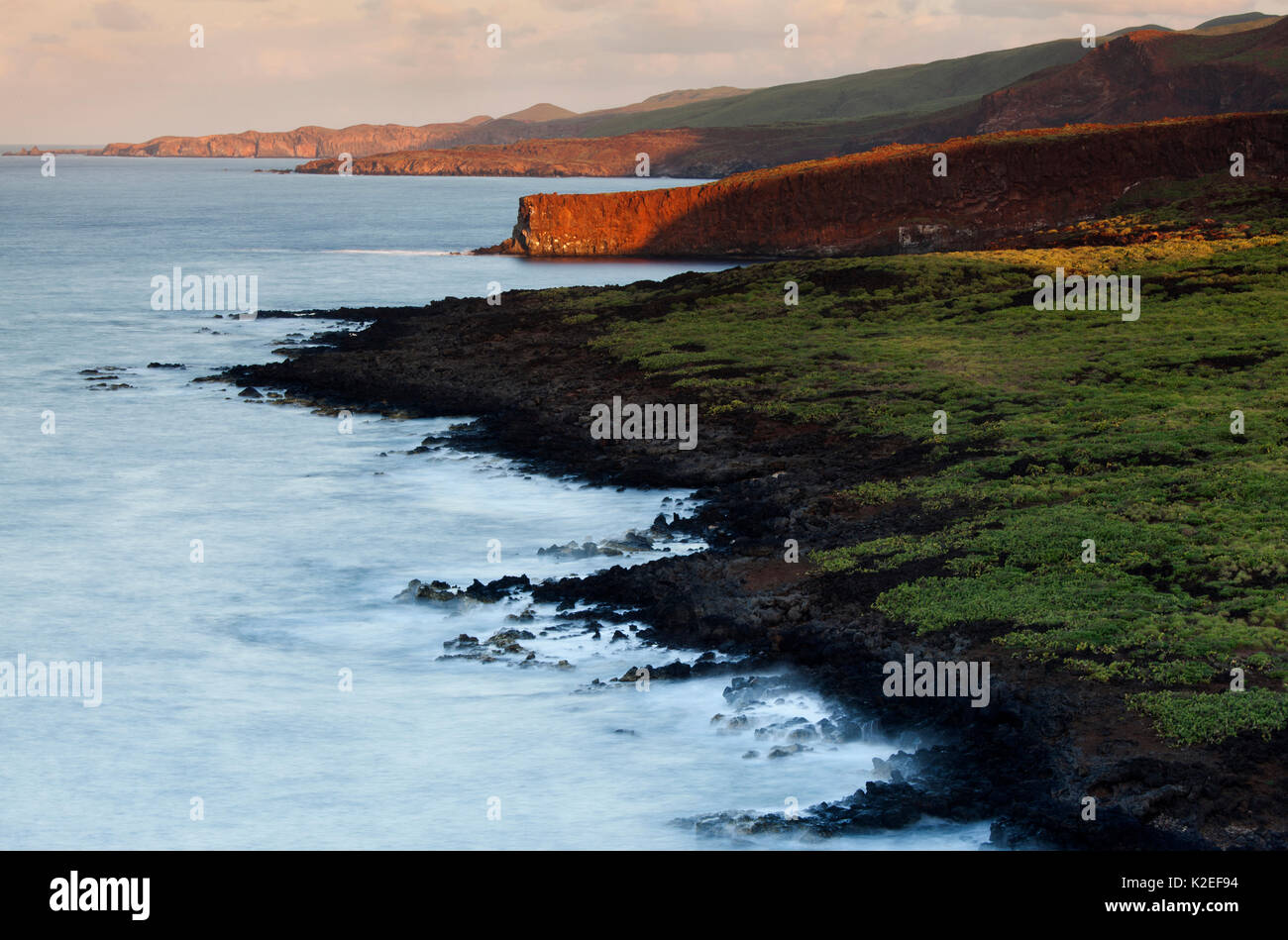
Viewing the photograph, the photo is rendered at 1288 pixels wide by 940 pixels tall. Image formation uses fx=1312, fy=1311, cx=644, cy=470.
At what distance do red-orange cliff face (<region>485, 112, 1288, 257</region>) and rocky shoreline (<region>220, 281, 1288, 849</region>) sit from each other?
31.7m

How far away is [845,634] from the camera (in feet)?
46.0

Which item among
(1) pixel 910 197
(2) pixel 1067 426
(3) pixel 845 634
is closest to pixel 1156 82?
(1) pixel 910 197

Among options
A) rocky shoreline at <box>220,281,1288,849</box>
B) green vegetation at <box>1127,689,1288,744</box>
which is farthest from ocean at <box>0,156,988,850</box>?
green vegetation at <box>1127,689,1288,744</box>

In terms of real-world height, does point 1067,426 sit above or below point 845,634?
above

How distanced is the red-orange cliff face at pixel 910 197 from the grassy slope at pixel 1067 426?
13.0m

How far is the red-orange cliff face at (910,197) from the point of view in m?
53.1

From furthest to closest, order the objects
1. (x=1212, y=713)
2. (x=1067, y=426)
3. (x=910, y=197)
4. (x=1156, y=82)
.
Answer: (x=1156, y=82)
(x=910, y=197)
(x=1067, y=426)
(x=1212, y=713)

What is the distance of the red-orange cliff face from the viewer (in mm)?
53094

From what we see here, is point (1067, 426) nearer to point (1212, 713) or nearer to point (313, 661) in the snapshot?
point (1212, 713)

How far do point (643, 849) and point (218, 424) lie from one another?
2194 centimetres

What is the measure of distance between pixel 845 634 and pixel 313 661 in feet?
20.9

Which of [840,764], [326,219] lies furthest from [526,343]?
[326,219]

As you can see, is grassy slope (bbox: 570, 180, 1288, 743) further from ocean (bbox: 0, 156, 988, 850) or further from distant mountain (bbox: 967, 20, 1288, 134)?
distant mountain (bbox: 967, 20, 1288, 134)
